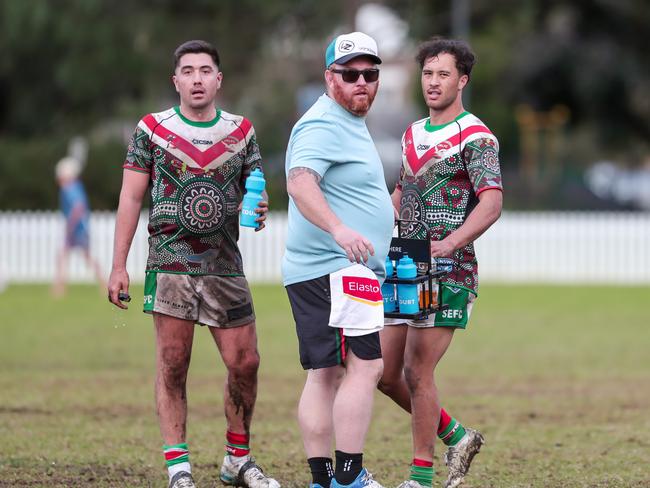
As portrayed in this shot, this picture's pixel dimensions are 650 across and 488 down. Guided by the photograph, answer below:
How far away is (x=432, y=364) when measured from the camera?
645 centimetres

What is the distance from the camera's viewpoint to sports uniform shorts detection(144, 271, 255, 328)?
647 cm

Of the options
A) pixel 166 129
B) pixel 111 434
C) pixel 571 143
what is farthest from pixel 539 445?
pixel 571 143

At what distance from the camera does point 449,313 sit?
21.1 feet

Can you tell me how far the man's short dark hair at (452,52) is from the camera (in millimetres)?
6441

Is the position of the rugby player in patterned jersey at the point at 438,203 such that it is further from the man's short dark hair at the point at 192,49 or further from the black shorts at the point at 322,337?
the man's short dark hair at the point at 192,49

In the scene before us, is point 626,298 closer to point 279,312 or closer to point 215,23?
point 279,312

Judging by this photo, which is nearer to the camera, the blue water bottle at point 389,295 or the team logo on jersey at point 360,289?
the team logo on jersey at point 360,289

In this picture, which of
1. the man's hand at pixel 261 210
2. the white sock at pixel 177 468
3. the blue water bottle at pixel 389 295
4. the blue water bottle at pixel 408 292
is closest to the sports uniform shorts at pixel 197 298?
the man's hand at pixel 261 210

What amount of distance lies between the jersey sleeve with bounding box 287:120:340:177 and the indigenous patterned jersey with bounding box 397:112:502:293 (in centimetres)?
81

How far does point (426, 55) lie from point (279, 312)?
1132cm

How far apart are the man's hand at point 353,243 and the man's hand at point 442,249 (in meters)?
0.75

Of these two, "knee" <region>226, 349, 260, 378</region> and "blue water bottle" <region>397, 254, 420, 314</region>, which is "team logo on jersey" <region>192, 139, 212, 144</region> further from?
"blue water bottle" <region>397, 254, 420, 314</region>

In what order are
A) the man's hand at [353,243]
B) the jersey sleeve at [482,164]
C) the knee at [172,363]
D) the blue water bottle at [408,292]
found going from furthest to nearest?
the knee at [172,363] → the jersey sleeve at [482,164] → the blue water bottle at [408,292] → the man's hand at [353,243]

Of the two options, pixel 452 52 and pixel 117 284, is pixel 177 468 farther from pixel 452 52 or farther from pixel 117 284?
pixel 452 52
